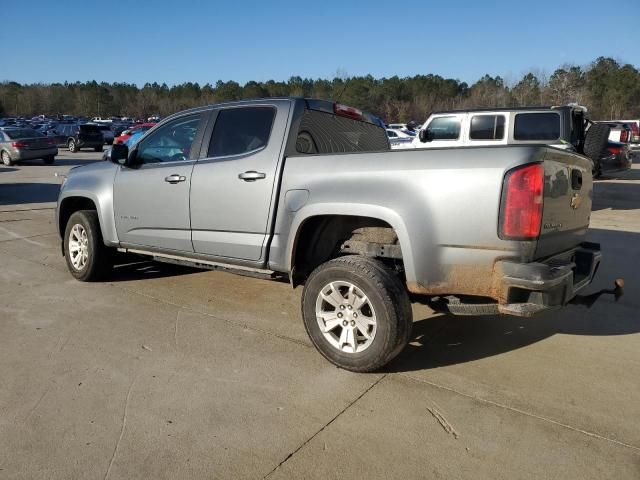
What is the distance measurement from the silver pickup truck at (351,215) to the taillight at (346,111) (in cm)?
2

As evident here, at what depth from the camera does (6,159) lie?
20.3m

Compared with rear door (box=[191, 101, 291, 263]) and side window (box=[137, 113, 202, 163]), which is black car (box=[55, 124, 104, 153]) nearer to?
side window (box=[137, 113, 202, 163])

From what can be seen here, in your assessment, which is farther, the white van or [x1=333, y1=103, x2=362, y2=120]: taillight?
the white van

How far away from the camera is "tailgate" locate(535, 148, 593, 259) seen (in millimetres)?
3012

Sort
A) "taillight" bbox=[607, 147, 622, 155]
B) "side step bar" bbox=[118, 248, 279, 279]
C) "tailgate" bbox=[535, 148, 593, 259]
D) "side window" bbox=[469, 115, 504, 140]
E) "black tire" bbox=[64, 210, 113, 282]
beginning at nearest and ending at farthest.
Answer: "tailgate" bbox=[535, 148, 593, 259] < "side step bar" bbox=[118, 248, 279, 279] < "black tire" bbox=[64, 210, 113, 282] < "side window" bbox=[469, 115, 504, 140] < "taillight" bbox=[607, 147, 622, 155]

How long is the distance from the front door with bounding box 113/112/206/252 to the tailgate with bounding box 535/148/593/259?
114 inches

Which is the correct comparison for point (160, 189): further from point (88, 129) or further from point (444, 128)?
point (88, 129)

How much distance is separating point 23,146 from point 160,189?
723 inches

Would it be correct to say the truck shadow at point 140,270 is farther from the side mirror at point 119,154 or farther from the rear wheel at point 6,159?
the rear wheel at point 6,159

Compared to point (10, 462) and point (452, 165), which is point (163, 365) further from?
point (452, 165)

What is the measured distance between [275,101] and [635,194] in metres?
12.9

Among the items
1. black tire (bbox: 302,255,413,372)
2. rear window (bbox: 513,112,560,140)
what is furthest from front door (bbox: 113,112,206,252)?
rear window (bbox: 513,112,560,140)

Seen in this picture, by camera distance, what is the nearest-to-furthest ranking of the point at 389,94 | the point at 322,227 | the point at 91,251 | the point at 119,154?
the point at 322,227, the point at 119,154, the point at 91,251, the point at 389,94

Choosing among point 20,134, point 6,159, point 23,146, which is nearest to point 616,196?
point 23,146
